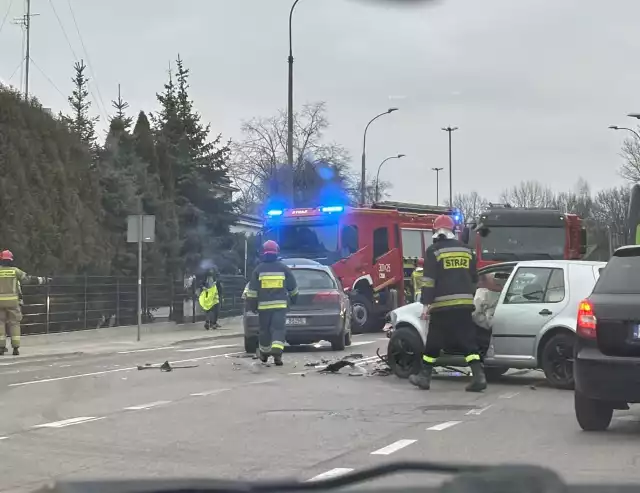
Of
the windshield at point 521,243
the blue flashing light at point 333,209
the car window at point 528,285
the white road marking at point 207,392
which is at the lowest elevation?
the white road marking at point 207,392

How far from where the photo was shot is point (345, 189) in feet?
178

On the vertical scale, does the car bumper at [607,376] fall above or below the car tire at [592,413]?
above

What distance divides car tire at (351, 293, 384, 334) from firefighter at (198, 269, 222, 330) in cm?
505

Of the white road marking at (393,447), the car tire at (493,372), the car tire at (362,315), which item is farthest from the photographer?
the car tire at (362,315)

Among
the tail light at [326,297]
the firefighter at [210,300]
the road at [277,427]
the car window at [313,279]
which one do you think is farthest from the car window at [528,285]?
the firefighter at [210,300]

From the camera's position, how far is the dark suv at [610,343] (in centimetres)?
740

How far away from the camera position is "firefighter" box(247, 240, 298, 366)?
45.7 ft

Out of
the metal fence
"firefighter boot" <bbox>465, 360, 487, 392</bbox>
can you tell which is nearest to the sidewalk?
the metal fence

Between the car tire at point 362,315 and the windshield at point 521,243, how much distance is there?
9.85 ft

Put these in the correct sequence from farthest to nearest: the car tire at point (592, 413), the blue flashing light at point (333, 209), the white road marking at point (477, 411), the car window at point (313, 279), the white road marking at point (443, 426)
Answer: the blue flashing light at point (333, 209), the car window at point (313, 279), the white road marking at point (477, 411), the white road marking at point (443, 426), the car tire at point (592, 413)

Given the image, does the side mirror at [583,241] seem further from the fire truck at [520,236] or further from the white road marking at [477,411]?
the white road marking at [477,411]

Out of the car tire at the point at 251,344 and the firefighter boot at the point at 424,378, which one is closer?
the firefighter boot at the point at 424,378

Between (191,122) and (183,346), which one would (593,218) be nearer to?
(191,122)

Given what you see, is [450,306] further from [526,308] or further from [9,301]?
[9,301]
